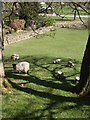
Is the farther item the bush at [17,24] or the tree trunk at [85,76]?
the bush at [17,24]

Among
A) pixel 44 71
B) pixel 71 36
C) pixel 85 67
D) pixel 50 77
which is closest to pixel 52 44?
pixel 71 36

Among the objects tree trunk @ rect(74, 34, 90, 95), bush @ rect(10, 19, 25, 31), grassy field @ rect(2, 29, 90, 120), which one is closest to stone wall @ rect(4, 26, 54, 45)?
bush @ rect(10, 19, 25, 31)

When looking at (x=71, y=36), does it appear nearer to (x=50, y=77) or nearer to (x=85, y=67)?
(x=50, y=77)

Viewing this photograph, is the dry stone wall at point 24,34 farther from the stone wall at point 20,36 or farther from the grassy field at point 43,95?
the grassy field at point 43,95

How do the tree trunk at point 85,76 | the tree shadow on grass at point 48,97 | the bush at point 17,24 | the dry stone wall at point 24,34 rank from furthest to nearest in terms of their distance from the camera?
the bush at point 17,24 < the dry stone wall at point 24,34 < the tree trunk at point 85,76 < the tree shadow on grass at point 48,97

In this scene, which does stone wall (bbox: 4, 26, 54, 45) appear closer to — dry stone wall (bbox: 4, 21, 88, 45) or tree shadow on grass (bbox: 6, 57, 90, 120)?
dry stone wall (bbox: 4, 21, 88, 45)

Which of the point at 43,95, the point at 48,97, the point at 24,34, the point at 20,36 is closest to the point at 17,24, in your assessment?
the point at 24,34

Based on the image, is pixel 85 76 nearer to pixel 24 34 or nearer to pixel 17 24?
pixel 24 34

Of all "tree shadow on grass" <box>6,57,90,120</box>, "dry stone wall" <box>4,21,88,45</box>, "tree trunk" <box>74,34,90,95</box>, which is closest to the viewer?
"tree shadow on grass" <box>6,57,90,120</box>

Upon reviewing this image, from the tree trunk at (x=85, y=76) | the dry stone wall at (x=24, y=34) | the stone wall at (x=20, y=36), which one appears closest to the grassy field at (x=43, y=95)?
the tree trunk at (x=85, y=76)

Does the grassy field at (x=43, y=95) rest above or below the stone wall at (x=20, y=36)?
above

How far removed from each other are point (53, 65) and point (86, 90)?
570 cm

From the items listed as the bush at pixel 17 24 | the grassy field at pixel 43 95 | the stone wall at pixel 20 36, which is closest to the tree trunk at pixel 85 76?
the grassy field at pixel 43 95

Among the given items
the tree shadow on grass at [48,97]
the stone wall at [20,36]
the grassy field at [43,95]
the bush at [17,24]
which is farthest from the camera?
the bush at [17,24]
